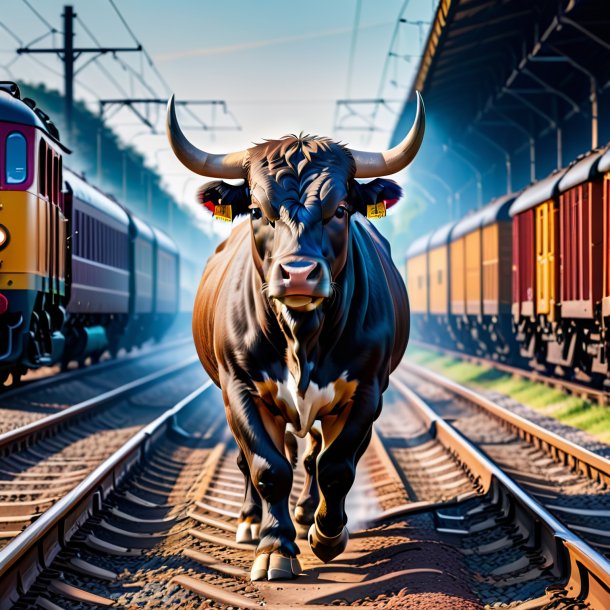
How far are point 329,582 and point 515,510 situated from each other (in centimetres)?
217

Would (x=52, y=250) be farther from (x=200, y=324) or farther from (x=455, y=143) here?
(x=455, y=143)

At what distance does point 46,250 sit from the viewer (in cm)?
1409

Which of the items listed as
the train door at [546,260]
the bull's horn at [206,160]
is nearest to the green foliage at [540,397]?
the train door at [546,260]

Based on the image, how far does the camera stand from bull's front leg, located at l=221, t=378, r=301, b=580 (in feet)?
19.5

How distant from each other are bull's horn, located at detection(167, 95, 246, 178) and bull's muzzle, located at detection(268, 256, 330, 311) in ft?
3.60

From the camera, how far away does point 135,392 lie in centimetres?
1859

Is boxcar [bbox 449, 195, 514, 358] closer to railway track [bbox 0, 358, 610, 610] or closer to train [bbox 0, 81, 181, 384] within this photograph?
train [bbox 0, 81, 181, 384]

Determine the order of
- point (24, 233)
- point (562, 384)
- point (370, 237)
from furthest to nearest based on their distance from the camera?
point (562, 384), point (24, 233), point (370, 237)

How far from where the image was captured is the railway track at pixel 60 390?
1438 centimetres

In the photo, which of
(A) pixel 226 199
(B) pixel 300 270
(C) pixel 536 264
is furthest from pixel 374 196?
(C) pixel 536 264

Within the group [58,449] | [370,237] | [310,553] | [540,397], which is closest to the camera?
[310,553]

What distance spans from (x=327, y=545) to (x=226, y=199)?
2.07 meters

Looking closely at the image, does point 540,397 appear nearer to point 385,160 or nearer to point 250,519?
point 250,519

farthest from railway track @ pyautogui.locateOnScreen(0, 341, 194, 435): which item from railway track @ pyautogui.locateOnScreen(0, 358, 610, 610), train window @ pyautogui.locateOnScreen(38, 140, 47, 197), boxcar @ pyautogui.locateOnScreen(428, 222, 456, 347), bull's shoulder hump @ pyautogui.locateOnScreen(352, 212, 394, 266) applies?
boxcar @ pyautogui.locateOnScreen(428, 222, 456, 347)
